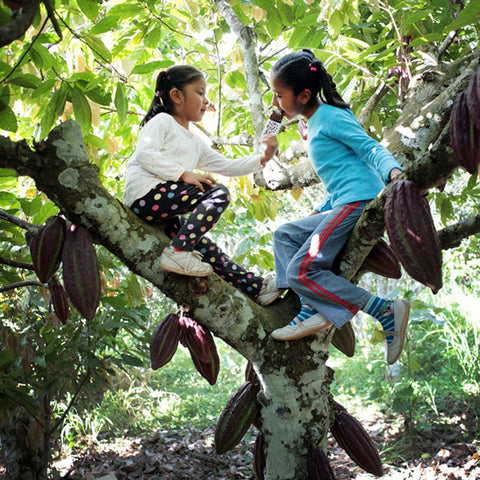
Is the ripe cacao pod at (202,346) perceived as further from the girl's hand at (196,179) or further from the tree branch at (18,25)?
the tree branch at (18,25)

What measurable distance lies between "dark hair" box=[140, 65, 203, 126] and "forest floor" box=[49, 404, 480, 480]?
214cm

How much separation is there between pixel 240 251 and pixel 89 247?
1.71m

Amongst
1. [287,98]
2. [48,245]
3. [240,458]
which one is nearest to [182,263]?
[48,245]

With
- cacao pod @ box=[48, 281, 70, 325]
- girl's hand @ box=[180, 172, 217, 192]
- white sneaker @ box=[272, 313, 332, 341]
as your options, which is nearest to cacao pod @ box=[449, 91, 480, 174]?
white sneaker @ box=[272, 313, 332, 341]

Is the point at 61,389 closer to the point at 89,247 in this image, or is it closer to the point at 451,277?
the point at 89,247

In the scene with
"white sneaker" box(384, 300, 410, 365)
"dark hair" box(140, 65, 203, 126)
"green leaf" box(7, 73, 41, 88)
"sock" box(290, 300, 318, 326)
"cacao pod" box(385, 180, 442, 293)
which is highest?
"dark hair" box(140, 65, 203, 126)

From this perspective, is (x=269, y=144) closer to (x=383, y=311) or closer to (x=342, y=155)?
(x=342, y=155)

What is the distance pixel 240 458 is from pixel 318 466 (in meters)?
2.54

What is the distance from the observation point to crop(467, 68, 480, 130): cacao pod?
744mm

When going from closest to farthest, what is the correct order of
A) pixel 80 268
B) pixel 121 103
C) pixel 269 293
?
pixel 80 268
pixel 269 293
pixel 121 103

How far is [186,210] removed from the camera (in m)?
1.55

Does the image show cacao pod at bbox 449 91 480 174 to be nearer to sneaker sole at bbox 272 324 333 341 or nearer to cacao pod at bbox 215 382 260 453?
sneaker sole at bbox 272 324 333 341

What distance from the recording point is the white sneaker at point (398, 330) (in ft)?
5.05

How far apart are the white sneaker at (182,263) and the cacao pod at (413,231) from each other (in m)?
0.54
